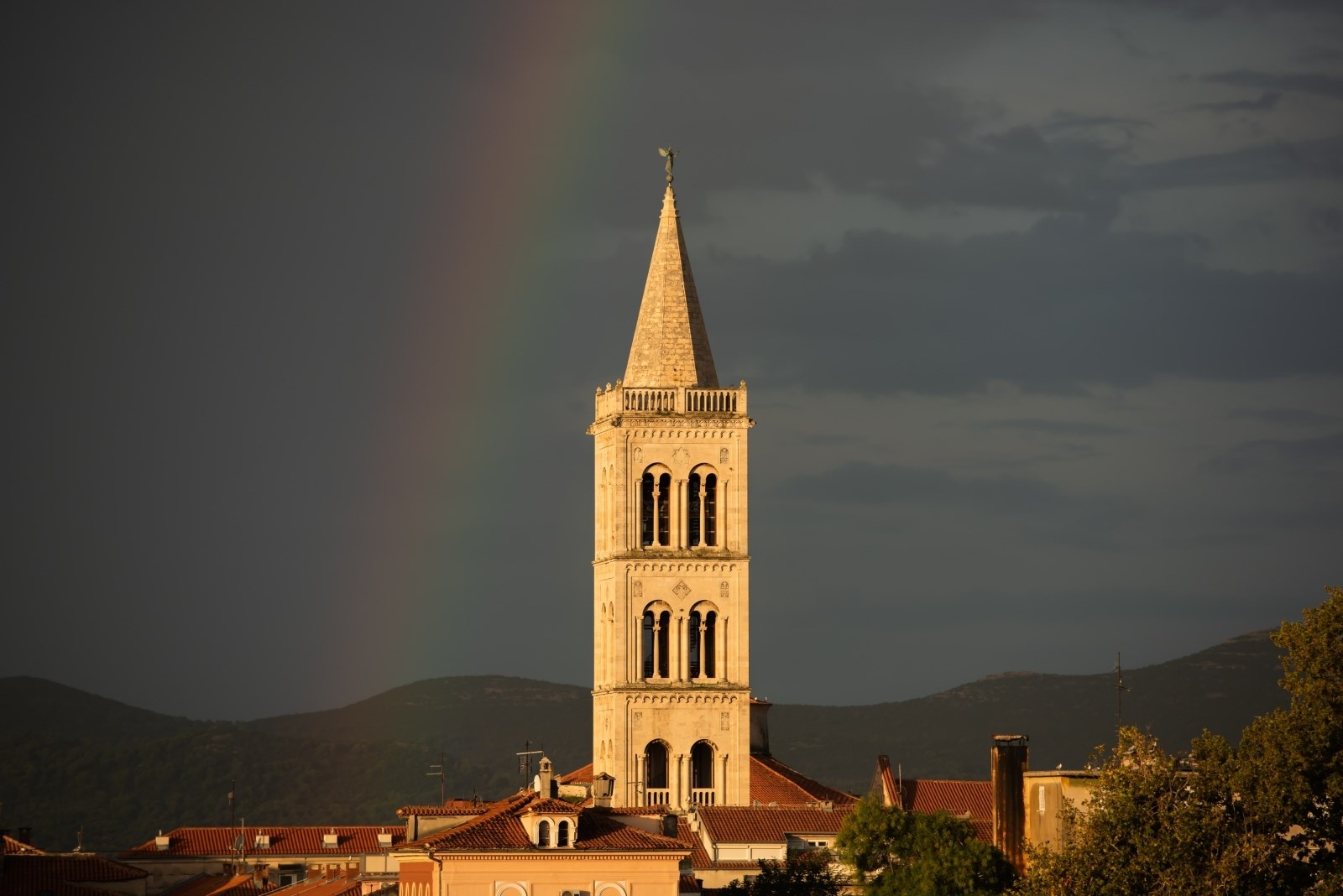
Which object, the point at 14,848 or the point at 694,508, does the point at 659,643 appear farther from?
the point at 14,848

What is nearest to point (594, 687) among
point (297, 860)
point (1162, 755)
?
point (297, 860)

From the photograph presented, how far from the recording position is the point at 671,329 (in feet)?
360

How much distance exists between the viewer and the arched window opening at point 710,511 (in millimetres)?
108750

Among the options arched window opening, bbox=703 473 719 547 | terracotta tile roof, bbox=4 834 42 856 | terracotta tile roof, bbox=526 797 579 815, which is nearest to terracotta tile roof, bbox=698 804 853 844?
arched window opening, bbox=703 473 719 547

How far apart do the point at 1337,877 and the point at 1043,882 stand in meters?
6.88

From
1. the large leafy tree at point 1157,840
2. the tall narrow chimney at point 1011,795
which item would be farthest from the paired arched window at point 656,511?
the large leafy tree at point 1157,840

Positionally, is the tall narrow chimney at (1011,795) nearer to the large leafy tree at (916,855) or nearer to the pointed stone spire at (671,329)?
the large leafy tree at (916,855)

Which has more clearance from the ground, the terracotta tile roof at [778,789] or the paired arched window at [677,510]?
the paired arched window at [677,510]

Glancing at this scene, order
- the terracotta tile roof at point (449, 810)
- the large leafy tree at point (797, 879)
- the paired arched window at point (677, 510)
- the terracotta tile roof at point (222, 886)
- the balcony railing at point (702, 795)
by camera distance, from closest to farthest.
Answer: the large leafy tree at point (797, 879) → the terracotta tile roof at point (449, 810) → the balcony railing at point (702, 795) → the paired arched window at point (677, 510) → the terracotta tile roof at point (222, 886)

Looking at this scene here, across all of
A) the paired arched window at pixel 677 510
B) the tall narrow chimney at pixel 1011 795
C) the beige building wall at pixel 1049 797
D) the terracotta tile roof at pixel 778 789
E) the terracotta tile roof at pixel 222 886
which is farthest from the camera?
the terracotta tile roof at pixel 778 789

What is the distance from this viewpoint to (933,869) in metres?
81.9

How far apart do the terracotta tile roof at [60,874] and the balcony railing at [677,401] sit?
89.7 ft

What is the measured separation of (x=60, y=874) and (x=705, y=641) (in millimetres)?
27630

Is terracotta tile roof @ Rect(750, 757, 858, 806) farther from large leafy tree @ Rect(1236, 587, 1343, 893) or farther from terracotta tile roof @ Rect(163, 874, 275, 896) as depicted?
large leafy tree @ Rect(1236, 587, 1343, 893)
